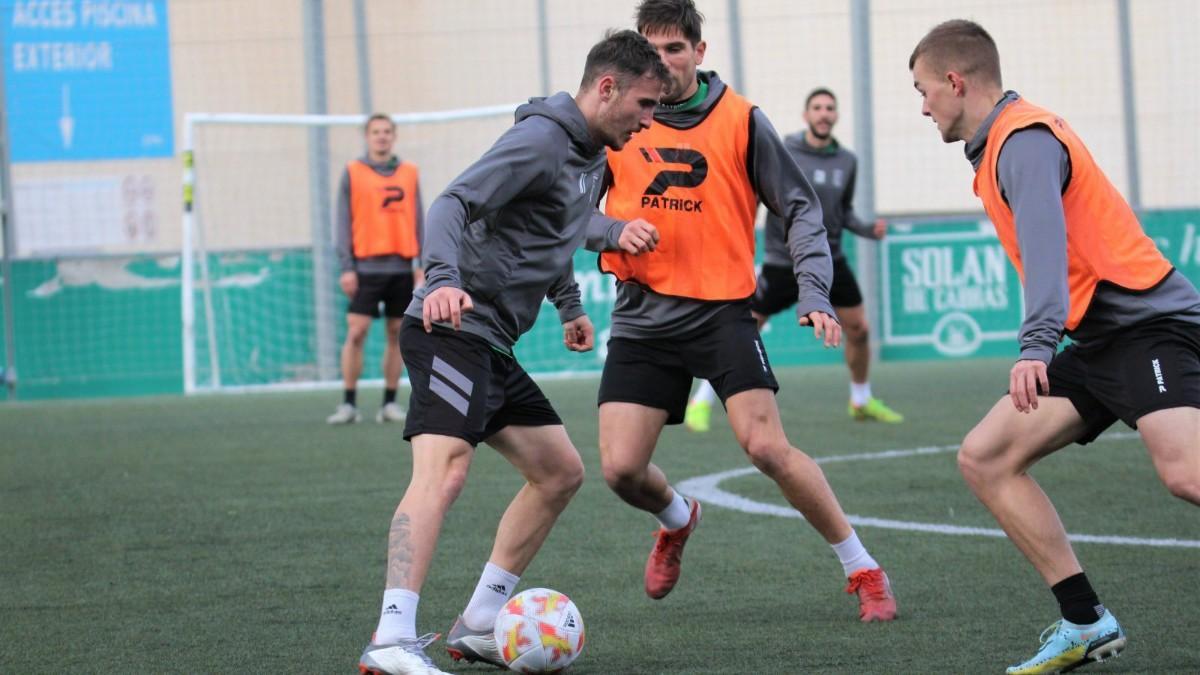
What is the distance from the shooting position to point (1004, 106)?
4.23 metres

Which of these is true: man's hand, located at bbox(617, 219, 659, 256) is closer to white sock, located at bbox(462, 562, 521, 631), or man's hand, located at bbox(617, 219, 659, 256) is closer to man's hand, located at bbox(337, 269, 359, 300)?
white sock, located at bbox(462, 562, 521, 631)

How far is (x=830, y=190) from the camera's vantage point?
11.2 meters

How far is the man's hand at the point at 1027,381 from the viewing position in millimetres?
3941

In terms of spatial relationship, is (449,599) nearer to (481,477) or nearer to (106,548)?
(106,548)

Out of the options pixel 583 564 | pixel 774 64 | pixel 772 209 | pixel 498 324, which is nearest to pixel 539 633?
pixel 498 324

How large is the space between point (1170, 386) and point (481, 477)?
5133 millimetres

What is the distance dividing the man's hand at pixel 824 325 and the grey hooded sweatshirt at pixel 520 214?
32.7 inches

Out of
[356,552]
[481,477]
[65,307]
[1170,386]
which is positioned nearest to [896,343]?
[65,307]

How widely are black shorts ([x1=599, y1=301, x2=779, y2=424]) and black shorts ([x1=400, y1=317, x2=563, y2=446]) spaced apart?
0.99 m

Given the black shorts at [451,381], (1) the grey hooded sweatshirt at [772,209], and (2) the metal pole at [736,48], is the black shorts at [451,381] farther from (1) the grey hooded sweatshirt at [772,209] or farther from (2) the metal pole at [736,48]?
(2) the metal pole at [736,48]

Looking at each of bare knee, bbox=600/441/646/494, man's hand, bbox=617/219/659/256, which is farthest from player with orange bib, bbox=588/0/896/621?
man's hand, bbox=617/219/659/256

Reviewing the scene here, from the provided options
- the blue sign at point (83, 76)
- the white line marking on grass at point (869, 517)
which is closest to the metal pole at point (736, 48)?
the blue sign at point (83, 76)

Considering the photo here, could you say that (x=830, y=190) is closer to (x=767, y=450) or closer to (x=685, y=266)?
(x=685, y=266)

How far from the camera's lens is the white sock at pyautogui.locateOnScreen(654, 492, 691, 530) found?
18.2 feet
